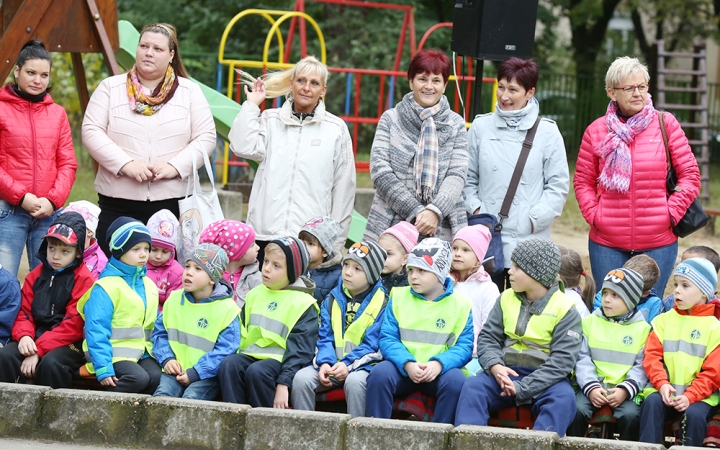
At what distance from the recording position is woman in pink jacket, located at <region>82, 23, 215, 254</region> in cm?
631

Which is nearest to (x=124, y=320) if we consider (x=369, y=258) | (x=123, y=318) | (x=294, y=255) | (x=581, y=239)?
(x=123, y=318)

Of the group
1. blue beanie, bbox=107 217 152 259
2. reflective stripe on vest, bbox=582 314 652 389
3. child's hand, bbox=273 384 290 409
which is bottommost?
child's hand, bbox=273 384 290 409

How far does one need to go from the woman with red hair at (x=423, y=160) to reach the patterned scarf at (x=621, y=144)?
86cm

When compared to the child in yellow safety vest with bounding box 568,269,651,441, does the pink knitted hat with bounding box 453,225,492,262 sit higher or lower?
higher

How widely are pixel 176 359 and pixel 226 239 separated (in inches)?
31.1

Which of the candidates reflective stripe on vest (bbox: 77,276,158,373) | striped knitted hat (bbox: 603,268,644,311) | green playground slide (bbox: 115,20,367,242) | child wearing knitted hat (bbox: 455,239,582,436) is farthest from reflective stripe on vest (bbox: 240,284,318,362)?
green playground slide (bbox: 115,20,367,242)

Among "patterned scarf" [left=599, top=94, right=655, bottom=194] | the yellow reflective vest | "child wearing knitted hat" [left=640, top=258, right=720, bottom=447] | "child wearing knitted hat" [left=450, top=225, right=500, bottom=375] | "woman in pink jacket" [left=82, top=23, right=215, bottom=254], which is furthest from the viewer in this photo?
"woman in pink jacket" [left=82, top=23, right=215, bottom=254]

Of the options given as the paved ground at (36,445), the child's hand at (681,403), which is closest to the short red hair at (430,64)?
the child's hand at (681,403)

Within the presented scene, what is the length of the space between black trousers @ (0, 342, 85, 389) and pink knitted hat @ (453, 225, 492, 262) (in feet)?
7.23

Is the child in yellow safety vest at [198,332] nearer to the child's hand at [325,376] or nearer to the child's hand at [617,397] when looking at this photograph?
the child's hand at [325,376]

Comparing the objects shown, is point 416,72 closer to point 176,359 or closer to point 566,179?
point 566,179

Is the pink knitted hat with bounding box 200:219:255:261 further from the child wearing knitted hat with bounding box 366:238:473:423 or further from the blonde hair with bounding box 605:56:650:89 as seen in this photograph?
the blonde hair with bounding box 605:56:650:89

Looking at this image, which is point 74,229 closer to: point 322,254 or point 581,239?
point 322,254

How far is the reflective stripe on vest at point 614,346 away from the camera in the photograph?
5199 millimetres
